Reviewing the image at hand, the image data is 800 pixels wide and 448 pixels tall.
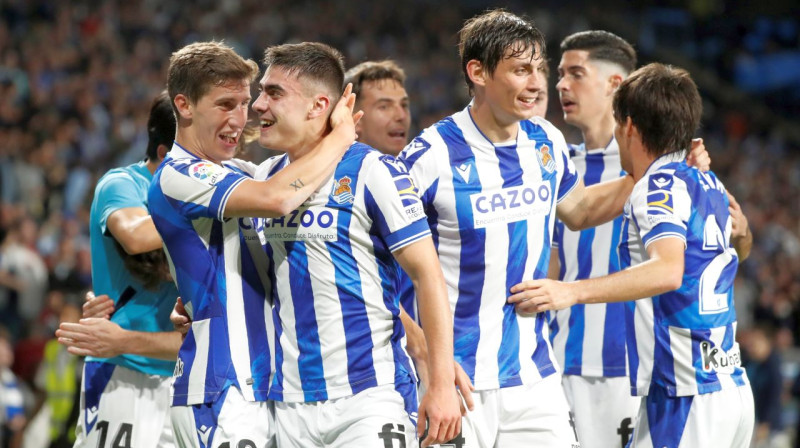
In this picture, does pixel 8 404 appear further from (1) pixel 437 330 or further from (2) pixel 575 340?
(1) pixel 437 330

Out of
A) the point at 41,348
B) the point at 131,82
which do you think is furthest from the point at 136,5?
the point at 41,348

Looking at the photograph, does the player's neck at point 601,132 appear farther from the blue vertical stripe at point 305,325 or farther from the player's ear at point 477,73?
the blue vertical stripe at point 305,325

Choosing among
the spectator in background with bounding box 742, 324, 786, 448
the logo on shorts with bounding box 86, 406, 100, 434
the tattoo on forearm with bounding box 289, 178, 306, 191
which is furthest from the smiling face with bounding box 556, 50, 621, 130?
the spectator in background with bounding box 742, 324, 786, 448

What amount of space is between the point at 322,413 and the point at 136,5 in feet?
55.2

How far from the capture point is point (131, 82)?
17.0 metres

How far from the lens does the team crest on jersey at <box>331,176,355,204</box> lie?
13.6 feet

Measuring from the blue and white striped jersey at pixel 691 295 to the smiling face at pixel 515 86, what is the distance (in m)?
0.67

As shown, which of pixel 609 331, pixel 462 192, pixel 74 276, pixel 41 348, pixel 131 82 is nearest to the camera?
pixel 462 192

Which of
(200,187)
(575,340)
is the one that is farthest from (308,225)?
(575,340)

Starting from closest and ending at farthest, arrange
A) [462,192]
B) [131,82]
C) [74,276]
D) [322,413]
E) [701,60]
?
[322,413], [462,192], [74,276], [131,82], [701,60]

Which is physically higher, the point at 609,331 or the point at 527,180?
the point at 527,180

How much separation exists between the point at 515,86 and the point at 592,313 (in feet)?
6.05

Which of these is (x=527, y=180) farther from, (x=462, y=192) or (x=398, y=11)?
(x=398, y=11)

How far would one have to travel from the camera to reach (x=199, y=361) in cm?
422
